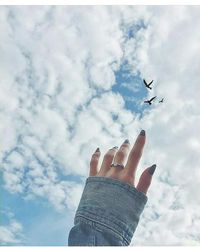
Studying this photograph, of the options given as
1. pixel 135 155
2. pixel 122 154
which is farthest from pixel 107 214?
pixel 122 154

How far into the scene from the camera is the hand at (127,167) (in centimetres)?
507

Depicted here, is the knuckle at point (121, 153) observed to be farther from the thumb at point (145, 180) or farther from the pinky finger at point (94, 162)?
the thumb at point (145, 180)

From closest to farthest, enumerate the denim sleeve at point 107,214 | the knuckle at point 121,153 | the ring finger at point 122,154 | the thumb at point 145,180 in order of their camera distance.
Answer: the denim sleeve at point 107,214, the thumb at point 145,180, the ring finger at point 122,154, the knuckle at point 121,153

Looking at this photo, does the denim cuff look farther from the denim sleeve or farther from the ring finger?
the ring finger

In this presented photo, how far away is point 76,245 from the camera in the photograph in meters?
4.56

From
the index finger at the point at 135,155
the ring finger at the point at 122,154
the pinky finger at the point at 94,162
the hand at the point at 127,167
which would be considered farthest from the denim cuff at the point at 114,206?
the pinky finger at the point at 94,162

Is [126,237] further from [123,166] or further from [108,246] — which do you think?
[123,166]

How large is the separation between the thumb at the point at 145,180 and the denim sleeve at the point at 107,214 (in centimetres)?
8

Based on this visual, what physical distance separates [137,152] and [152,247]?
1.26 meters

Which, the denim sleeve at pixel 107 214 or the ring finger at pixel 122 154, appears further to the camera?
the ring finger at pixel 122 154

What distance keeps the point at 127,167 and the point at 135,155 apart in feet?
0.67

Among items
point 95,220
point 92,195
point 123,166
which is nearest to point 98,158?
point 123,166

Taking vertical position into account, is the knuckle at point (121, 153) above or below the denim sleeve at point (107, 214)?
above

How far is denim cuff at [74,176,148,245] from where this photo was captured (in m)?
4.73
